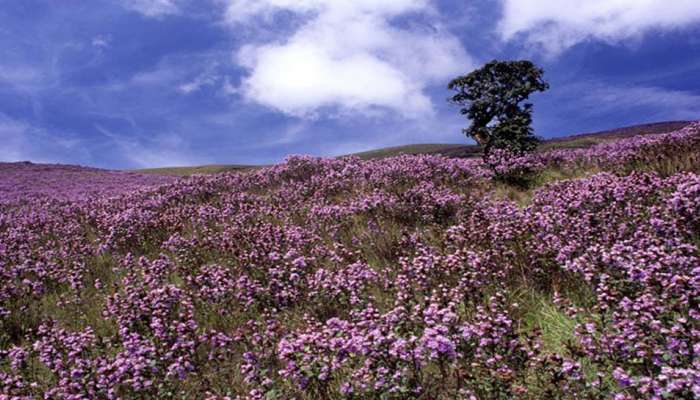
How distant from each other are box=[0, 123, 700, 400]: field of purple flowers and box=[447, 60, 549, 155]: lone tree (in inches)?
525

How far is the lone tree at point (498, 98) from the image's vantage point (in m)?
26.2

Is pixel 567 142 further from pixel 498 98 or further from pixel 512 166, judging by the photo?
pixel 512 166

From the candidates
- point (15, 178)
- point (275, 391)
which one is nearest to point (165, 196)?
point (275, 391)

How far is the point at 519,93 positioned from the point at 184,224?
20924mm


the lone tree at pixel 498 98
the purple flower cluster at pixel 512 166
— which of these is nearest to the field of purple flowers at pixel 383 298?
the purple flower cluster at pixel 512 166

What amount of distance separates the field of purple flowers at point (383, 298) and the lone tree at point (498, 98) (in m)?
13.3

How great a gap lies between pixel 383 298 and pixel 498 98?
77.1ft

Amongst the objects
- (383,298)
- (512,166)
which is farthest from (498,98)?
(383,298)

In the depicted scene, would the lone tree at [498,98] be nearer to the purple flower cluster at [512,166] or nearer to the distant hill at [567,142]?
the purple flower cluster at [512,166]

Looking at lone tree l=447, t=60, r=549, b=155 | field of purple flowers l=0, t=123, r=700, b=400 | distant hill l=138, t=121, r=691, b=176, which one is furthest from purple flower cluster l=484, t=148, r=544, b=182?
distant hill l=138, t=121, r=691, b=176

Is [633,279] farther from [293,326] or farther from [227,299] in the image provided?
[227,299]

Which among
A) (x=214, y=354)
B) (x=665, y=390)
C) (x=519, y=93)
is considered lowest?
(x=214, y=354)

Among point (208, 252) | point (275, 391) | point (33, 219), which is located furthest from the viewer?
point (33, 219)

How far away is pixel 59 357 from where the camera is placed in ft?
17.4
